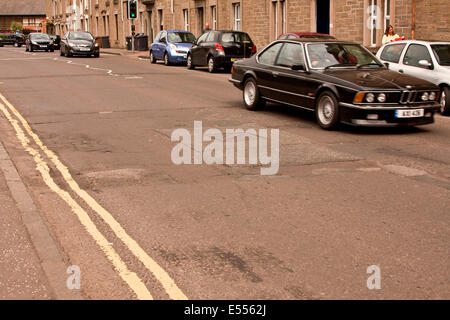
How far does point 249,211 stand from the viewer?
5902mm

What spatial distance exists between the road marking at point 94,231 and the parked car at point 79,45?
A: 2667 cm

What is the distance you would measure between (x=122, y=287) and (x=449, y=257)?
7.97 feet

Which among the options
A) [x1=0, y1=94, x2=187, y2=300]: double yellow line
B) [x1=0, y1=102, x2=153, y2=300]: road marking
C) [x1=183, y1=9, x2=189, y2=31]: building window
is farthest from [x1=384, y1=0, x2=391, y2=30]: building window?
[x1=183, y1=9, x2=189, y2=31]: building window

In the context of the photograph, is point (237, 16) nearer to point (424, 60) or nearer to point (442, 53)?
point (442, 53)

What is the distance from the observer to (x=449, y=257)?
184 inches

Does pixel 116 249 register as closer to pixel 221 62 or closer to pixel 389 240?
pixel 389 240

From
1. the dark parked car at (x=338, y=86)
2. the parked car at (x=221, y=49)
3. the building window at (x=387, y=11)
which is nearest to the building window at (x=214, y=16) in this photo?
the parked car at (x=221, y=49)

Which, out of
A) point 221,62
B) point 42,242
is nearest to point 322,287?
point 42,242

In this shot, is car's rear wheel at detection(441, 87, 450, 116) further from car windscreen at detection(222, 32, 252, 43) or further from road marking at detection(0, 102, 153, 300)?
car windscreen at detection(222, 32, 252, 43)

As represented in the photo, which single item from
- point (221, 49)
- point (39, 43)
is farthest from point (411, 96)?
point (39, 43)

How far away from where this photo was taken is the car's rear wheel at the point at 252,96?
12.7 metres

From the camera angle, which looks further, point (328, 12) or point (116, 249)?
point (328, 12)

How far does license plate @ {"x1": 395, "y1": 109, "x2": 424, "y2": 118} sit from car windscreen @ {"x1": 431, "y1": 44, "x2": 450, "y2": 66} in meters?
3.39

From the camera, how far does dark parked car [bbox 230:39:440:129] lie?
999 centimetres
